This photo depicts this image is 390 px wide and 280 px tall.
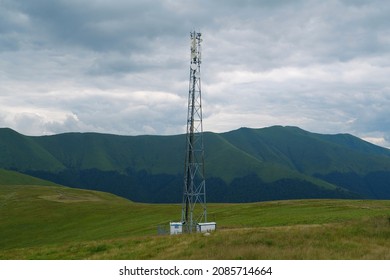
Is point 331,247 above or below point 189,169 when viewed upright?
below

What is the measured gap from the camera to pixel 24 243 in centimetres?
7712

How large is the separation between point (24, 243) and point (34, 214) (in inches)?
1117

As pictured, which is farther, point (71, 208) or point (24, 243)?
point (71, 208)

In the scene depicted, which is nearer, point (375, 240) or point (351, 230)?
point (375, 240)

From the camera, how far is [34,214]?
342ft

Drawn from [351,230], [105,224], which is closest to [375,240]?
[351,230]

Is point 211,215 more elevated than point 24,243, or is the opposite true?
point 211,215

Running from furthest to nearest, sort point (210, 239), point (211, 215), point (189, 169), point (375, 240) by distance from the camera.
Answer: point (211, 215)
point (189, 169)
point (210, 239)
point (375, 240)

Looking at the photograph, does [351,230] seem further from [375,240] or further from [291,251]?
[291,251]

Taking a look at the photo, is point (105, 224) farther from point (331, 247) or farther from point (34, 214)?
point (331, 247)

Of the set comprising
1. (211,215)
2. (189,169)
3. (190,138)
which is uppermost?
(190,138)

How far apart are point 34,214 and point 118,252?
7987 centimetres

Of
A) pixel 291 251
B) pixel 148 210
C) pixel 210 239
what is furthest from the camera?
pixel 148 210

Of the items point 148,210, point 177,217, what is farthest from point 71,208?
point 177,217
